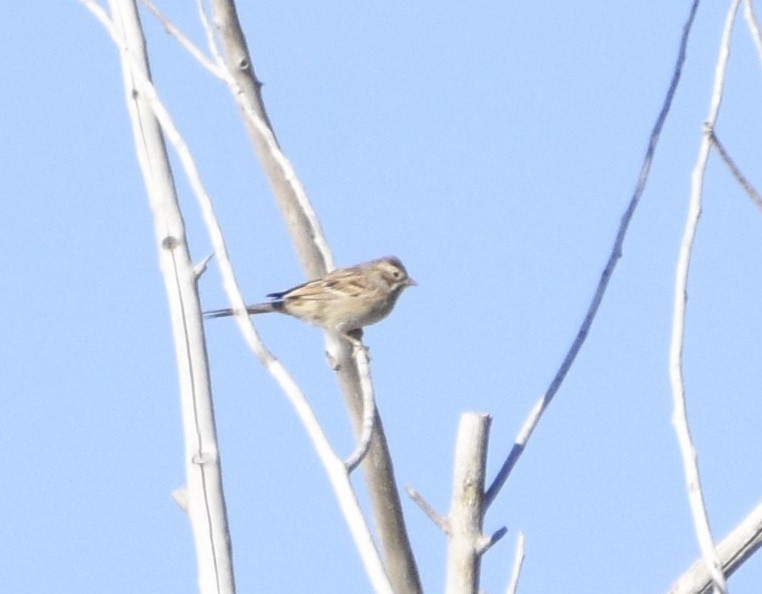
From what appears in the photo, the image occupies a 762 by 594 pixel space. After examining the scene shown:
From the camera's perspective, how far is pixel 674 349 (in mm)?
3955

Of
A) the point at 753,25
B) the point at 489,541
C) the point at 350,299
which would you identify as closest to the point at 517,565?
the point at 489,541

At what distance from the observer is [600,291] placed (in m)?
4.56

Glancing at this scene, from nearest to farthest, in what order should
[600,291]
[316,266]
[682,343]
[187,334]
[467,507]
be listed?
[187,334], [682,343], [467,507], [600,291], [316,266]

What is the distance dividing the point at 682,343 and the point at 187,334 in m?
1.15

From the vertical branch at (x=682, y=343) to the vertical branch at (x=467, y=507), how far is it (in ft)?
1.56

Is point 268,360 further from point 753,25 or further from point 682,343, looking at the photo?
point 753,25

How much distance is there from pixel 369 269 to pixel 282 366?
224 inches

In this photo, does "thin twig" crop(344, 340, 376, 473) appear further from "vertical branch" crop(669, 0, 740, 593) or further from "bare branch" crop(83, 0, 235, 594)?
"vertical branch" crop(669, 0, 740, 593)

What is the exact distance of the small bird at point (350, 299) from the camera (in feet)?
27.9

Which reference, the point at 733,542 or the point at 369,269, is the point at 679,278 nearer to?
the point at 733,542

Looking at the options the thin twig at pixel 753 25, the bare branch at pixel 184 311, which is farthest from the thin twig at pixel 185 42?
the thin twig at pixel 753 25

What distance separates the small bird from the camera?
850 cm

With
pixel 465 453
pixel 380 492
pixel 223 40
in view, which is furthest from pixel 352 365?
pixel 465 453

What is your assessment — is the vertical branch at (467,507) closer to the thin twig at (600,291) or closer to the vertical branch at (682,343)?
the thin twig at (600,291)
